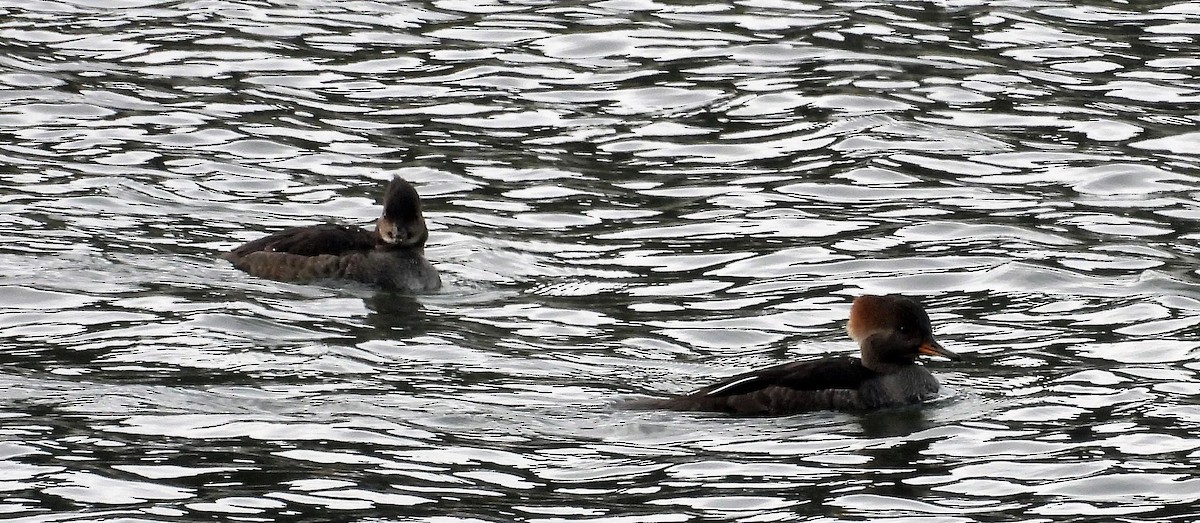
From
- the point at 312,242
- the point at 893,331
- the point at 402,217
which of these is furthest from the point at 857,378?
the point at 312,242

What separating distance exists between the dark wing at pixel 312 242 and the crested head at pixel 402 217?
21 cm

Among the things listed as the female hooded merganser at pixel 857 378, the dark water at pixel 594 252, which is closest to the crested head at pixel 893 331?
the female hooded merganser at pixel 857 378

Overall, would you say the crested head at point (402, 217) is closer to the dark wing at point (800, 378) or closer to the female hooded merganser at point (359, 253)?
the female hooded merganser at point (359, 253)

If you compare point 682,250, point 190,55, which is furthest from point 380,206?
point 190,55

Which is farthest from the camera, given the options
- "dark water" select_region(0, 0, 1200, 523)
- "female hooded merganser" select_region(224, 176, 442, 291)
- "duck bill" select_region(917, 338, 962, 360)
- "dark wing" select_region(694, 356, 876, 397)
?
"female hooded merganser" select_region(224, 176, 442, 291)

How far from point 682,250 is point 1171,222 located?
393cm

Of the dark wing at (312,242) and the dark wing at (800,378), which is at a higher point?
the dark wing at (800,378)

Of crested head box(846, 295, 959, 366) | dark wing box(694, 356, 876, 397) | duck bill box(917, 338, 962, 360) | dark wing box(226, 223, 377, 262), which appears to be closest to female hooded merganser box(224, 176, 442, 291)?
dark wing box(226, 223, 377, 262)

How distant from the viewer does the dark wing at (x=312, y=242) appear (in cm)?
1627

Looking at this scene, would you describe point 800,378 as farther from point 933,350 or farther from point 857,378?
point 933,350

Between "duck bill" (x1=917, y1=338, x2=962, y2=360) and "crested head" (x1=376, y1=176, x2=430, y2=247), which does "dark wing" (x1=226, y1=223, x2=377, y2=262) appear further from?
"duck bill" (x1=917, y1=338, x2=962, y2=360)

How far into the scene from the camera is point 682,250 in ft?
55.5

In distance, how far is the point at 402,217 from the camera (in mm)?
16547

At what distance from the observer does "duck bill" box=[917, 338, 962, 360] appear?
13.0 m
